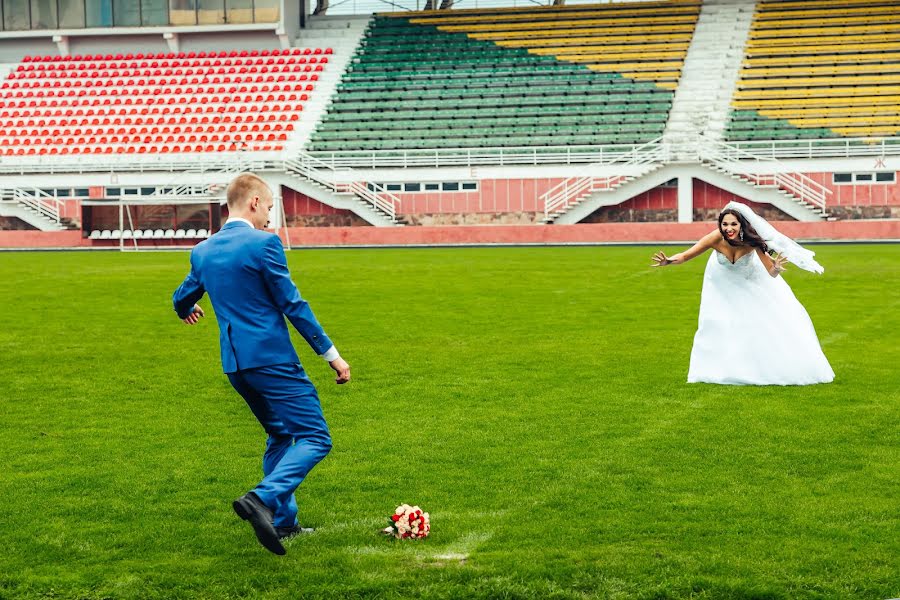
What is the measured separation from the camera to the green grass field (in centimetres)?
581

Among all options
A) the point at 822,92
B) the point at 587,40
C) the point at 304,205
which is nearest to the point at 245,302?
the point at 304,205

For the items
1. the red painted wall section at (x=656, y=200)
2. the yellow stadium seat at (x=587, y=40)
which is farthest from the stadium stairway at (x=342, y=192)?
the yellow stadium seat at (x=587, y=40)

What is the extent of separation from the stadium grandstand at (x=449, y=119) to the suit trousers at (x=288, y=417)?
34188mm

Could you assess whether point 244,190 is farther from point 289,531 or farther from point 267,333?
point 289,531

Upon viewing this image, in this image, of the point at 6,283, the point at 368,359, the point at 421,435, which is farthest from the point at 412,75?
the point at 421,435

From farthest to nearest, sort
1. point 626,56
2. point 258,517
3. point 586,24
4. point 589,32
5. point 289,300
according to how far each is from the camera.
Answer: point 586,24
point 589,32
point 626,56
point 289,300
point 258,517

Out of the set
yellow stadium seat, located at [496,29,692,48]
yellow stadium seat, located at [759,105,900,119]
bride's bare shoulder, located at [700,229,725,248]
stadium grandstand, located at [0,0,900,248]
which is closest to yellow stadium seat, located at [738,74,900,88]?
stadium grandstand, located at [0,0,900,248]

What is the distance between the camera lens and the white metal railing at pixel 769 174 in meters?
43.1

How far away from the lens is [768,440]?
8.94m

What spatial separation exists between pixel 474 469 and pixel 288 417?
96.1 inches

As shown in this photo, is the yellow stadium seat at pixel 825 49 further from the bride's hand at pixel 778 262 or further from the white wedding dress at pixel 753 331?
the bride's hand at pixel 778 262

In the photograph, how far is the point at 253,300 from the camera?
5.97 metres

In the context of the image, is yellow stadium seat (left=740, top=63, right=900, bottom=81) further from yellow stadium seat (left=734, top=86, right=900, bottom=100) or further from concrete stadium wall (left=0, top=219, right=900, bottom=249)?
concrete stadium wall (left=0, top=219, right=900, bottom=249)

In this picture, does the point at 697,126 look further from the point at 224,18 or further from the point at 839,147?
the point at 224,18
